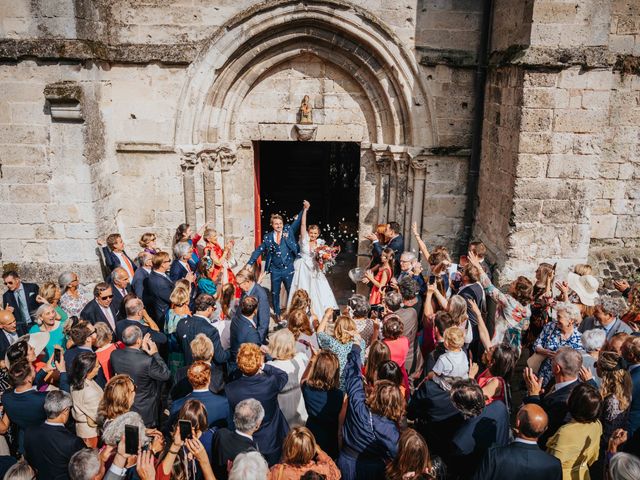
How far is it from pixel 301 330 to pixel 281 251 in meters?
2.90

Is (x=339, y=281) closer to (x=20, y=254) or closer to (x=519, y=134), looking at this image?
(x=519, y=134)

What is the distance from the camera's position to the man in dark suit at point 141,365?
4.76 m

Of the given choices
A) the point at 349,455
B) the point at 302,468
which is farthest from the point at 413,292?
the point at 302,468

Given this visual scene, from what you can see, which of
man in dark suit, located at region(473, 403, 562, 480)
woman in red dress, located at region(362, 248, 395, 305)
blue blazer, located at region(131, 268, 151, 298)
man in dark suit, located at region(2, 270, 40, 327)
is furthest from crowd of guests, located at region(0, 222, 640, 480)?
man in dark suit, located at region(2, 270, 40, 327)

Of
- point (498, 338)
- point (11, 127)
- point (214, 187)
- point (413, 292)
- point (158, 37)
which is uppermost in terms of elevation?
point (158, 37)

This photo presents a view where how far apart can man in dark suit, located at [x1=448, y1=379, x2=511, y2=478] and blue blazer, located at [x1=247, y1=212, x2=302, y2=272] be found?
14.2 feet

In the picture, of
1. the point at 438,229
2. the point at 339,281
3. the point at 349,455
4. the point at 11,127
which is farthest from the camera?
the point at 339,281

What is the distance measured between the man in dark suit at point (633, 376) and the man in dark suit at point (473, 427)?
98 cm

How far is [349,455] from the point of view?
13.0 ft

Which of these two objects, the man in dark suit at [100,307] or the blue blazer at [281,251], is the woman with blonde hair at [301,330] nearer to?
the man in dark suit at [100,307]

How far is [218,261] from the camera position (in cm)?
747

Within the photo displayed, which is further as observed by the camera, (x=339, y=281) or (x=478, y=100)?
(x=339, y=281)

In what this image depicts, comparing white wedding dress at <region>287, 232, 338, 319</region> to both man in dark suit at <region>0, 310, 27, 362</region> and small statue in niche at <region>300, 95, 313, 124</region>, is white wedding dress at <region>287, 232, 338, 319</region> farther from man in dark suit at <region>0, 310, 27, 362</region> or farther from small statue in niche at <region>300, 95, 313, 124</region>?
man in dark suit at <region>0, 310, 27, 362</region>

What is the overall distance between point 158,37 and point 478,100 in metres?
4.53
